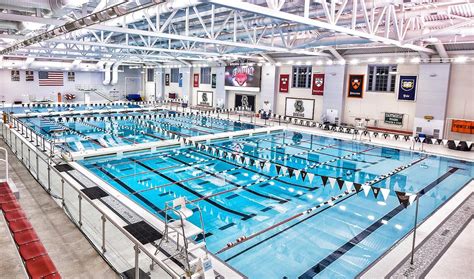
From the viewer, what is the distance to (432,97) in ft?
57.3

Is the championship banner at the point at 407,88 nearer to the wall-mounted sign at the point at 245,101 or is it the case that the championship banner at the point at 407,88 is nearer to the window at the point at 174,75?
the wall-mounted sign at the point at 245,101

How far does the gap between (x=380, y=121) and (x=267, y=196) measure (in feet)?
44.2

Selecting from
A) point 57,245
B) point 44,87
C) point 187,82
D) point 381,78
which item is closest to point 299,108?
point 381,78

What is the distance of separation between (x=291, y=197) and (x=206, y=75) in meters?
24.2

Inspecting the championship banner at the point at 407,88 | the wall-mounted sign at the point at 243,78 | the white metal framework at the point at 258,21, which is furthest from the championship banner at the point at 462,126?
the wall-mounted sign at the point at 243,78

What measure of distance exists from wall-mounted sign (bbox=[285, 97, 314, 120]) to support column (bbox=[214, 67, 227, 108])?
22.0 ft

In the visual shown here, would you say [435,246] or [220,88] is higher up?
[220,88]

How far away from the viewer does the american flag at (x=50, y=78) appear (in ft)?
116

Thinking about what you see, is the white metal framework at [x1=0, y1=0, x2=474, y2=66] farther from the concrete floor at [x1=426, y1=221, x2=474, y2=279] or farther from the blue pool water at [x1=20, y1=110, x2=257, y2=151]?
the concrete floor at [x1=426, y1=221, x2=474, y2=279]

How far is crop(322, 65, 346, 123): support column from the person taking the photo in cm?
2135

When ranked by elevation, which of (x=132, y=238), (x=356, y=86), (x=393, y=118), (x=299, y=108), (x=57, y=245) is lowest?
(x=57, y=245)

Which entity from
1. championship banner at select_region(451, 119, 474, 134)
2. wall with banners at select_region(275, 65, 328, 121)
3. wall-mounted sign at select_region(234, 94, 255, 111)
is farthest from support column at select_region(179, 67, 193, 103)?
championship banner at select_region(451, 119, 474, 134)

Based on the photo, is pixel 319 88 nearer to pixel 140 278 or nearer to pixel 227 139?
pixel 227 139

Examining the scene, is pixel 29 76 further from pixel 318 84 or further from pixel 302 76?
pixel 318 84
